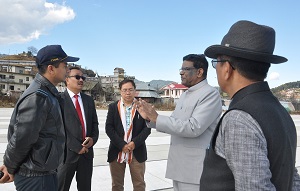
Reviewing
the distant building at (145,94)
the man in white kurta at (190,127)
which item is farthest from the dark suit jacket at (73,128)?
the man in white kurta at (190,127)

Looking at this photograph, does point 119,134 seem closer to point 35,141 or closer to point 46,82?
point 46,82

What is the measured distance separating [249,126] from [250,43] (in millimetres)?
433

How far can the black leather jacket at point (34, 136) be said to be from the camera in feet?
6.97

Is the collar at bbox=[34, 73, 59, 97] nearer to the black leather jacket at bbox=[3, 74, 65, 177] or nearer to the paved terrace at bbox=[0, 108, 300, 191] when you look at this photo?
the black leather jacket at bbox=[3, 74, 65, 177]

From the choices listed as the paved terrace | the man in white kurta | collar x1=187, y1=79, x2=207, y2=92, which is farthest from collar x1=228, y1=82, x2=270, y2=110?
the paved terrace

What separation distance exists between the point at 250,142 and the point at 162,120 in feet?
4.11

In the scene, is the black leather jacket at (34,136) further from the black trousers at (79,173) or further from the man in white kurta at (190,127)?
the black trousers at (79,173)

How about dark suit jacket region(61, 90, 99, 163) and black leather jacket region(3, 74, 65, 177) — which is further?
dark suit jacket region(61, 90, 99, 163)

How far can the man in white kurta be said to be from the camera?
7.75 ft

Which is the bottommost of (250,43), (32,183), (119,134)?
(32,183)

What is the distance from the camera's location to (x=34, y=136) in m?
2.13

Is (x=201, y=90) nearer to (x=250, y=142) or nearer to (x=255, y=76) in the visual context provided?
(x=255, y=76)

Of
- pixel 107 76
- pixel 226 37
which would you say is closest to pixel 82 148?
pixel 226 37

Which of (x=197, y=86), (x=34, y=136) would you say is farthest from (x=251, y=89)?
(x=34, y=136)
